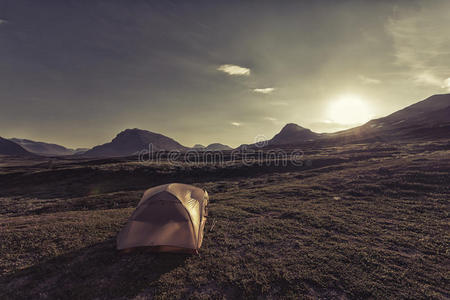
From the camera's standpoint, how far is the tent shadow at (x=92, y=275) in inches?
260

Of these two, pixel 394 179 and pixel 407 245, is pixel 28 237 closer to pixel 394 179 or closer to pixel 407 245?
pixel 407 245

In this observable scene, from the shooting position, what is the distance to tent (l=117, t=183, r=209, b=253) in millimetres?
8461

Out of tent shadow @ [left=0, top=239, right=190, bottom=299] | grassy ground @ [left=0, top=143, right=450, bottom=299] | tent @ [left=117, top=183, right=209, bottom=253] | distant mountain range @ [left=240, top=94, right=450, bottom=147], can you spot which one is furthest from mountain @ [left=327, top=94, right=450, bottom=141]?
tent shadow @ [left=0, top=239, right=190, bottom=299]

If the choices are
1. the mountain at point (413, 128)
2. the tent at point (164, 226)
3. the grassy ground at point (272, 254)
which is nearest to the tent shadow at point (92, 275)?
the grassy ground at point (272, 254)

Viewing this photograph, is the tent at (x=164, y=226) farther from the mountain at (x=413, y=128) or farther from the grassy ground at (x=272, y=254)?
the mountain at (x=413, y=128)

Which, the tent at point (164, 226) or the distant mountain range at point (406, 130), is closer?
the tent at point (164, 226)

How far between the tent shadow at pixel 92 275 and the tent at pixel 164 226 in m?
0.54

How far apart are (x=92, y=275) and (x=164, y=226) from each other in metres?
3.15

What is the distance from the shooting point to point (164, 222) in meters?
8.97

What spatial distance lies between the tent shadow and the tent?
1.79 feet

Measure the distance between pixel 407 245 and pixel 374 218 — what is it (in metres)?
3.27

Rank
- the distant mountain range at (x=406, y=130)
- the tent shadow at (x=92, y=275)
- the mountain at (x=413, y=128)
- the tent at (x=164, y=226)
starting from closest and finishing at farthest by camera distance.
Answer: the tent shadow at (x=92, y=275) < the tent at (x=164, y=226) < the mountain at (x=413, y=128) < the distant mountain range at (x=406, y=130)

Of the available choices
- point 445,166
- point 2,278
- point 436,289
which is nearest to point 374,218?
point 436,289

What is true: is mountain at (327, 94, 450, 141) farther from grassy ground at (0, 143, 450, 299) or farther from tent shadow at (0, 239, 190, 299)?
tent shadow at (0, 239, 190, 299)
